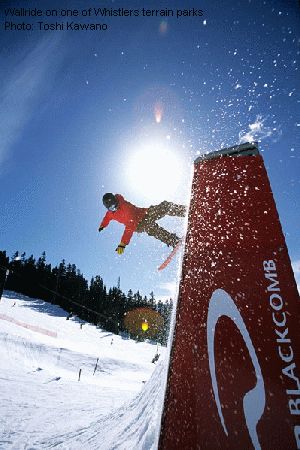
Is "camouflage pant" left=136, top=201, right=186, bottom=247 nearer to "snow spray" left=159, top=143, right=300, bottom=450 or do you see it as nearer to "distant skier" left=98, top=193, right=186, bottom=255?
"distant skier" left=98, top=193, right=186, bottom=255

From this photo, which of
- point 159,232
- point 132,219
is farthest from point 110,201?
point 159,232

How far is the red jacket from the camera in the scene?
6211 mm

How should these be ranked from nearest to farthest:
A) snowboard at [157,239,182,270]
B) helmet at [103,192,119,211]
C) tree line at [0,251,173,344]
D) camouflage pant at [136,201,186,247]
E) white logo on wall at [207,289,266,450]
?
white logo on wall at [207,289,266,450] < snowboard at [157,239,182,270] < camouflage pant at [136,201,186,247] < helmet at [103,192,119,211] < tree line at [0,251,173,344]

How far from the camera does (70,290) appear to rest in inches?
2943

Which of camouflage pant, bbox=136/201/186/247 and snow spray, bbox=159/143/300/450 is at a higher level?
camouflage pant, bbox=136/201/186/247

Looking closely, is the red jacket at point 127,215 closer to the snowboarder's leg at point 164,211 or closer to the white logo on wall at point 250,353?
the snowboarder's leg at point 164,211

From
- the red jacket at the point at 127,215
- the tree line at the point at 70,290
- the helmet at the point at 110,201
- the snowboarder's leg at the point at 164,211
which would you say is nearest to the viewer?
the snowboarder's leg at the point at 164,211

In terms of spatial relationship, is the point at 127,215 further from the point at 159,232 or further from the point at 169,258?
the point at 169,258

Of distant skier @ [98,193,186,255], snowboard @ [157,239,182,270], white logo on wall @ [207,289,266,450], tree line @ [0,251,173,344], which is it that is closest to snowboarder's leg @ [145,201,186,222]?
distant skier @ [98,193,186,255]

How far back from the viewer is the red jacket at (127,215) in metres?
6.21

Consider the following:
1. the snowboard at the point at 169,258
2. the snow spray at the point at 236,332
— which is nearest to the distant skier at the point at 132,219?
the snowboard at the point at 169,258

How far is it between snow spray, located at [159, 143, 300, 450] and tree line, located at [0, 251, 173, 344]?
68.3m

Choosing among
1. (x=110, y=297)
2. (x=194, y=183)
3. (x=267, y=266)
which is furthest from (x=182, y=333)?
(x=110, y=297)

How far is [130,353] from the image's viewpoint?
134ft
